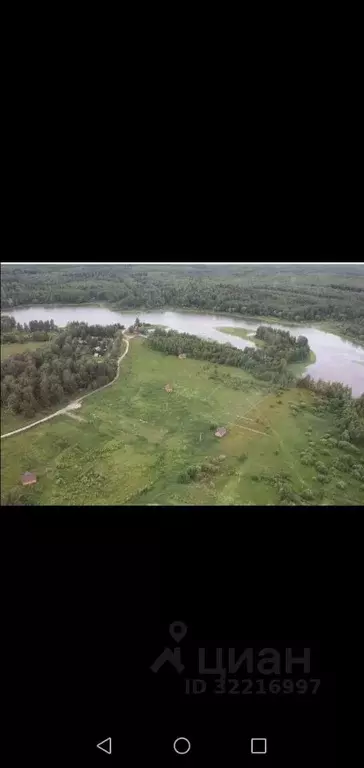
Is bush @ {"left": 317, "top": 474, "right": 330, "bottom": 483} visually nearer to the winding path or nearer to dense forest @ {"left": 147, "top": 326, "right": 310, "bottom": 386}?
dense forest @ {"left": 147, "top": 326, "right": 310, "bottom": 386}

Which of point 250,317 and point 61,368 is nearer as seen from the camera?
point 61,368

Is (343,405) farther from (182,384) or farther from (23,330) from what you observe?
(23,330)

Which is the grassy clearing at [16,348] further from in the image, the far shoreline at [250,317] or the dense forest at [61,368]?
the far shoreline at [250,317]
